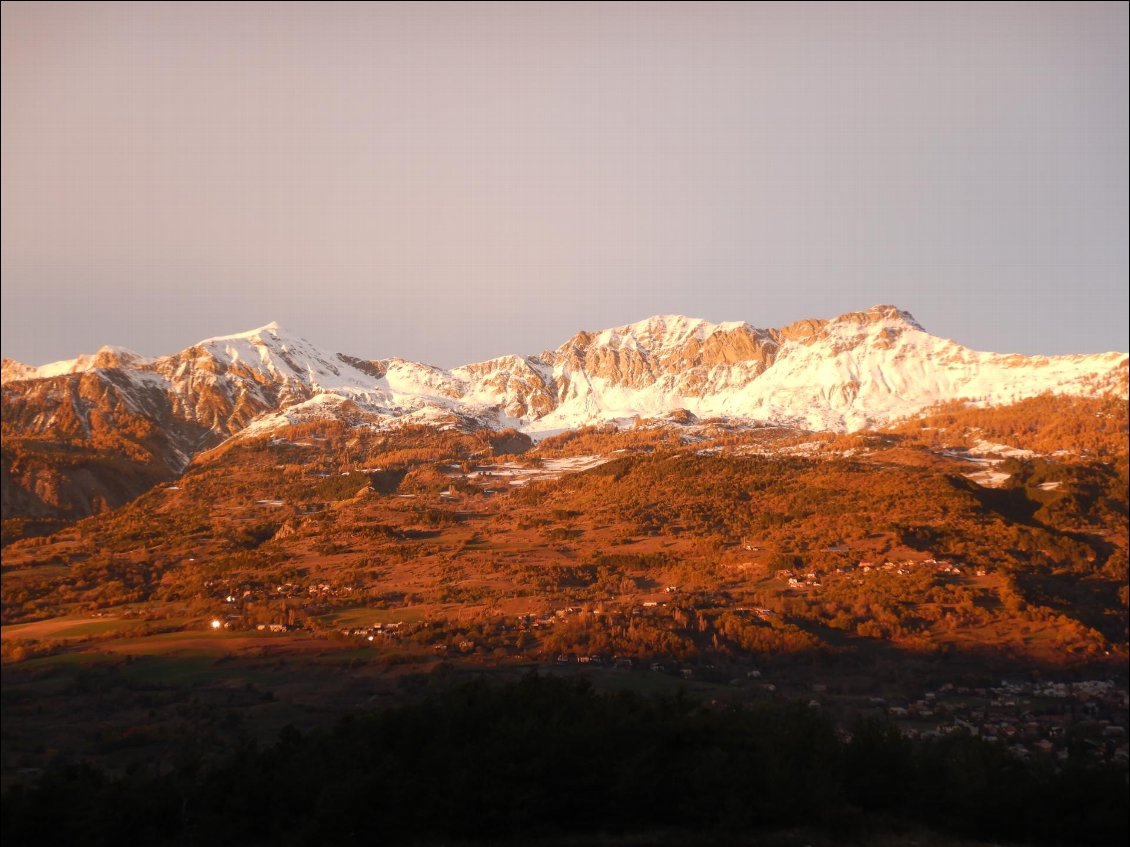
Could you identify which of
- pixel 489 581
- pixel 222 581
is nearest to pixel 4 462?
pixel 222 581

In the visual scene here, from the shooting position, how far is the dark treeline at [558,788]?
33438 millimetres

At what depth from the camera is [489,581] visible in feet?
363

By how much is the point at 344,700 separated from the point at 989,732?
5026cm

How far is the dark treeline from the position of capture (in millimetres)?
33438

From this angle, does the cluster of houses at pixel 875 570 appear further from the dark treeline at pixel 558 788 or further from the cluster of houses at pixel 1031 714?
the dark treeline at pixel 558 788

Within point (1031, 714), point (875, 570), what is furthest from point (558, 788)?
point (875, 570)

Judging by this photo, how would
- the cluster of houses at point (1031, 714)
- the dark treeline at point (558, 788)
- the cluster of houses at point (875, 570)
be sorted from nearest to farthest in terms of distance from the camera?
1. the dark treeline at point (558, 788)
2. the cluster of houses at point (1031, 714)
3. the cluster of houses at point (875, 570)

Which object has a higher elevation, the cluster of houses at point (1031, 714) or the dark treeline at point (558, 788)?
the dark treeline at point (558, 788)

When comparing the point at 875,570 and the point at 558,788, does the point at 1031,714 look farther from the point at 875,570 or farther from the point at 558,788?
the point at 558,788

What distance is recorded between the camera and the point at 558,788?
115ft

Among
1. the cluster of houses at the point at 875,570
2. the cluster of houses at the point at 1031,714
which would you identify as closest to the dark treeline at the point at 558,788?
the cluster of houses at the point at 1031,714

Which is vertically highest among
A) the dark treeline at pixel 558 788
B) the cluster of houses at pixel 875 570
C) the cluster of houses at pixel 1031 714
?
the dark treeline at pixel 558 788

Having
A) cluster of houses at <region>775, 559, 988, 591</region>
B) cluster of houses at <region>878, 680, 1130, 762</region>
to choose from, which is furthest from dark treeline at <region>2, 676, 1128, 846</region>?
cluster of houses at <region>775, 559, 988, 591</region>

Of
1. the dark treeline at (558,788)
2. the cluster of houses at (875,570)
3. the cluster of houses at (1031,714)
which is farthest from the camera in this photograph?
the cluster of houses at (875,570)
